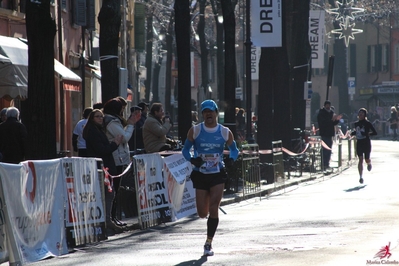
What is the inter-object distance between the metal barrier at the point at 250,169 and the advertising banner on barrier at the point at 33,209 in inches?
391

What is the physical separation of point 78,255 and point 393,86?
2704 inches

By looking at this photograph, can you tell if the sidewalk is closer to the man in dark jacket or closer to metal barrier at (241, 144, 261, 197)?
metal barrier at (241, 144, 261, 197)

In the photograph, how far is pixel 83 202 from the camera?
14.1 m

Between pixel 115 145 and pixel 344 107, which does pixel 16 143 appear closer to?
pixel 115 145

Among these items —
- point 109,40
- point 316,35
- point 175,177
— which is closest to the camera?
point 175,177

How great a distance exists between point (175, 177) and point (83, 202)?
4.35 m

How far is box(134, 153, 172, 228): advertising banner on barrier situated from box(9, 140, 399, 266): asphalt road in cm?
24

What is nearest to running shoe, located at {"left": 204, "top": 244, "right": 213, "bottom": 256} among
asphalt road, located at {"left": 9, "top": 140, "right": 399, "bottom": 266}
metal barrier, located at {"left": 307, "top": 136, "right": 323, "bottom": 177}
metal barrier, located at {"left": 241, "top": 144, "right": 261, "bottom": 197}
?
asphalt road, located at {"left": 9, "top": 140, "right": 399, "bottom": 266}

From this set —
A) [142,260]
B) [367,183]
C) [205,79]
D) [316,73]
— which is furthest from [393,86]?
[142,260]

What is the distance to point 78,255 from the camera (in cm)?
1297

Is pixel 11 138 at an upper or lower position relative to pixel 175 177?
upper

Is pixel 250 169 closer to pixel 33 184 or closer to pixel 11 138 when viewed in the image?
pixel 11 138

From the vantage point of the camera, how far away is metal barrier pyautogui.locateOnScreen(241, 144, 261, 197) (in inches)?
914

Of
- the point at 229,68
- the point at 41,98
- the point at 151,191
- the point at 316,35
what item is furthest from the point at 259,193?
the point at 316,35
